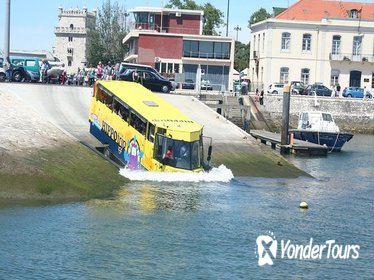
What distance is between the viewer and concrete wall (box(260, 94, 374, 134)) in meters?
79.6

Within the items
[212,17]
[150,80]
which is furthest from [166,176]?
[212,17]

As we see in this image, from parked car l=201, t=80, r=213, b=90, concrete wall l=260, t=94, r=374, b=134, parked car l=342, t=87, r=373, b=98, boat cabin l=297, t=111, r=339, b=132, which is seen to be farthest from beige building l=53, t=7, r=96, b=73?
boat cabin l=297, t=111, r=339, b=132

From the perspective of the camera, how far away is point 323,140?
60.9m

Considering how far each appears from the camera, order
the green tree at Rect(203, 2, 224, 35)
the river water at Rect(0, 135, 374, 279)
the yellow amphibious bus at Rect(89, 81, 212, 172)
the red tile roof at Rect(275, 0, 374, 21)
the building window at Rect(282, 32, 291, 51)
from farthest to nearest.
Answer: the green tree at Rect(203, 2, 224, 35) < the red tile roof at Rect(275, 0, 374, 21) < the building window at Rect(282, 32, 291, 51) < the yellow amphibious bus at Rect(89, 81, 212, 172) < the river water at Rect(0, 135, 374, 279)

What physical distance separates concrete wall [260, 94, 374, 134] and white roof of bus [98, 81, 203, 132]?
3842cm

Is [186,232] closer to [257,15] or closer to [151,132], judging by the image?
[151,132]

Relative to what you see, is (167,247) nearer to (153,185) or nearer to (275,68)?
(153,185)

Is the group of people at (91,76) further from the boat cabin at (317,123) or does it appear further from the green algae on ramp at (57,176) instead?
the green algae on ramp at (57,176)

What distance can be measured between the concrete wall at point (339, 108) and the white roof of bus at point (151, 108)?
3842 cm

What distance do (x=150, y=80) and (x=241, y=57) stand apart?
92.2 m

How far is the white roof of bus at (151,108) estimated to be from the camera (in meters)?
36.5

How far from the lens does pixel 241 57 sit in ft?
495

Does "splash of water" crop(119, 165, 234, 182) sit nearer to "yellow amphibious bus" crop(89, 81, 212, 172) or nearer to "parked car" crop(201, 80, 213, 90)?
"yellow amphibious bus" crop(89, 81, 212, 172)

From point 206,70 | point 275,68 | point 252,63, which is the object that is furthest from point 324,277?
point 252,63
